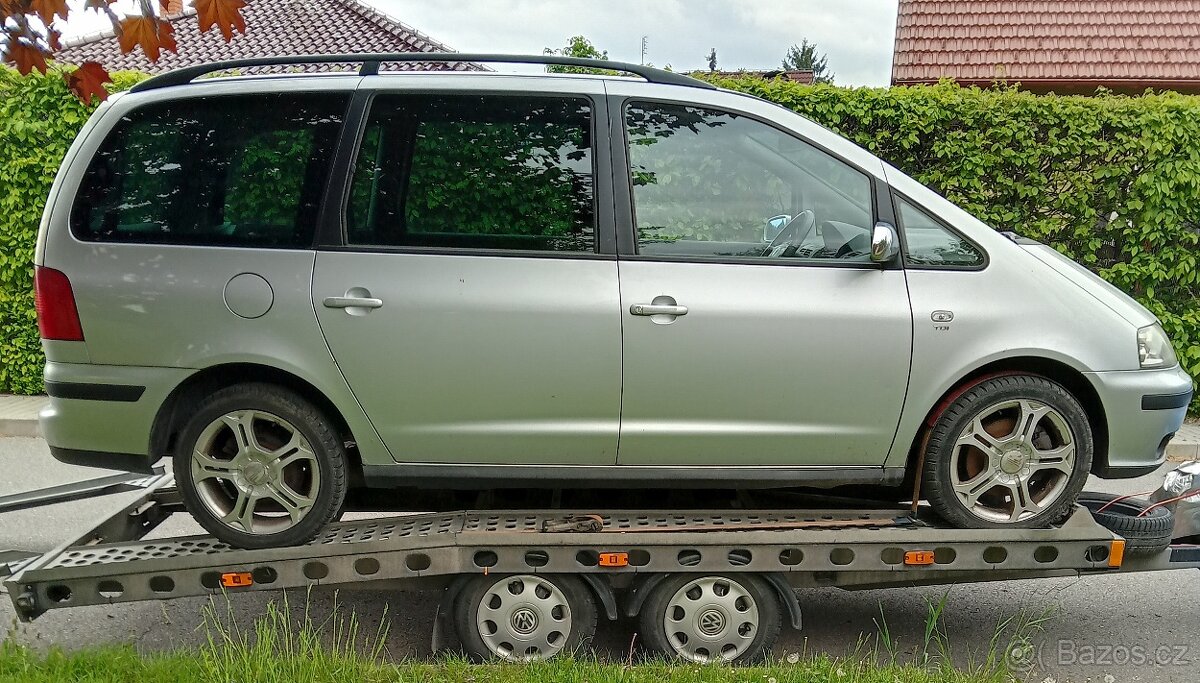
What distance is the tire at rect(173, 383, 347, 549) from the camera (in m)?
3.61

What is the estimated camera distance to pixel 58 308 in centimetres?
359

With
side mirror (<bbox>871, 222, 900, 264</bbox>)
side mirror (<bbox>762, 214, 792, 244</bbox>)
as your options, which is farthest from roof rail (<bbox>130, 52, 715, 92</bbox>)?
side mirror (<bbox>871, 222, 900, 264</bbox>)

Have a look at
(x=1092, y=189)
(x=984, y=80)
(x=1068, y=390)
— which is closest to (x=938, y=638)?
(x=1068, y=390)

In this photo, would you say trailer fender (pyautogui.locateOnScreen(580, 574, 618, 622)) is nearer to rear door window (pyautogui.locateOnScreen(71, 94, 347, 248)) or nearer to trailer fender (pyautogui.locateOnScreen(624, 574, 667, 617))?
trailer fender (pyautogui.locateOnScreen(624, 574, 667, 617))

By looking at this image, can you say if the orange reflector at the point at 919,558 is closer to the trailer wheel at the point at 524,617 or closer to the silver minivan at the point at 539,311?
the silver minivan at the point at 539,311

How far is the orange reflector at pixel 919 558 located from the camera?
11.6 ft

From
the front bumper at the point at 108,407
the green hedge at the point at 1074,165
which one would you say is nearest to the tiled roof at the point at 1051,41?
the green hedge at the point at 1074,165

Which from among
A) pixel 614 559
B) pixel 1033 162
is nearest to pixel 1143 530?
pixel 614 559

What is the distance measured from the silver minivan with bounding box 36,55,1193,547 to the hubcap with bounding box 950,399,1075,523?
1 cm

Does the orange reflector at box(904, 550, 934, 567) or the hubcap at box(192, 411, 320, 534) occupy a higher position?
the hubcap at box(192, 411, 320, 534)

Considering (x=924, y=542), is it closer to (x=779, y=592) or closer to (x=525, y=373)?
(x=779, y=592)

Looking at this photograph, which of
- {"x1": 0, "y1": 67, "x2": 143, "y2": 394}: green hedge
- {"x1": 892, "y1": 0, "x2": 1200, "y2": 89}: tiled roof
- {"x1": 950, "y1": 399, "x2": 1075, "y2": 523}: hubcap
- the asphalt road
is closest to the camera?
{"x1": 950, "y1": 399, "x2": 1075, "y2": 523}: hubcap

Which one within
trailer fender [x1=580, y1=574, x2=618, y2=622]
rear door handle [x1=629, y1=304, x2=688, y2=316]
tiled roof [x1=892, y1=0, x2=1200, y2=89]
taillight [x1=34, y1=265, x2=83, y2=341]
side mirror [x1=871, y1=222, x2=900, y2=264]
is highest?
tiled roof [x1=892, y1=0, x2=1200, y2=89]

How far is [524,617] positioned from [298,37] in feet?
78.9
